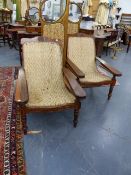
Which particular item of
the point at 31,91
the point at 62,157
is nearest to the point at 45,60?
the point at 31,91

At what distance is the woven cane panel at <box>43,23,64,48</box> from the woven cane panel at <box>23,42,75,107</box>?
1.08 ft

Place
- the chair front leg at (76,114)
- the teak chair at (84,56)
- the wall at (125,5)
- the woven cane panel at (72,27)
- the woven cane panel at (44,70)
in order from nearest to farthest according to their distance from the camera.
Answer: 1. the chair front leg at (76,114)
2. the woven cane panel at (44,70)
3. the teak chair at (84,56)
4. the woven cane panel at (72,27)
5. the wall at (125,5)

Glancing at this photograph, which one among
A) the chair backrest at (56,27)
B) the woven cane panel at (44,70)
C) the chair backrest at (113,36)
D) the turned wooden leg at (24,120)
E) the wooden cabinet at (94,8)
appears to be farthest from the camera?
the wooden cabinet at (94,8)

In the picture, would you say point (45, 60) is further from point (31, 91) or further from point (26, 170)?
point (26, 170)

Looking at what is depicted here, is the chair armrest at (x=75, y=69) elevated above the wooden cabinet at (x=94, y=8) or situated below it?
below

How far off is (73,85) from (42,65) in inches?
21.2

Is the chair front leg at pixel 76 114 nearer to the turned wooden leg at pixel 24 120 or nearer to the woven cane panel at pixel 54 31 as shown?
the turned wooden leg at pixel 24 120

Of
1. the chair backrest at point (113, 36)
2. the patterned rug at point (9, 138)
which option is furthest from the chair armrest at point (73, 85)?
the chair backrest at point (113, 36)

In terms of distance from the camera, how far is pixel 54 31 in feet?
8.51

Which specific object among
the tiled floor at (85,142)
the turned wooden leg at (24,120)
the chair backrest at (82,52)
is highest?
the chair backrest at (82,52)

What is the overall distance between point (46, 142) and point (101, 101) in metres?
1.20

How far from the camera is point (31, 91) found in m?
2.23

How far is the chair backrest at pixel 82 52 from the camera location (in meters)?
2.88

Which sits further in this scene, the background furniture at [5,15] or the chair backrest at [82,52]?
the background furniture at [5,15]
